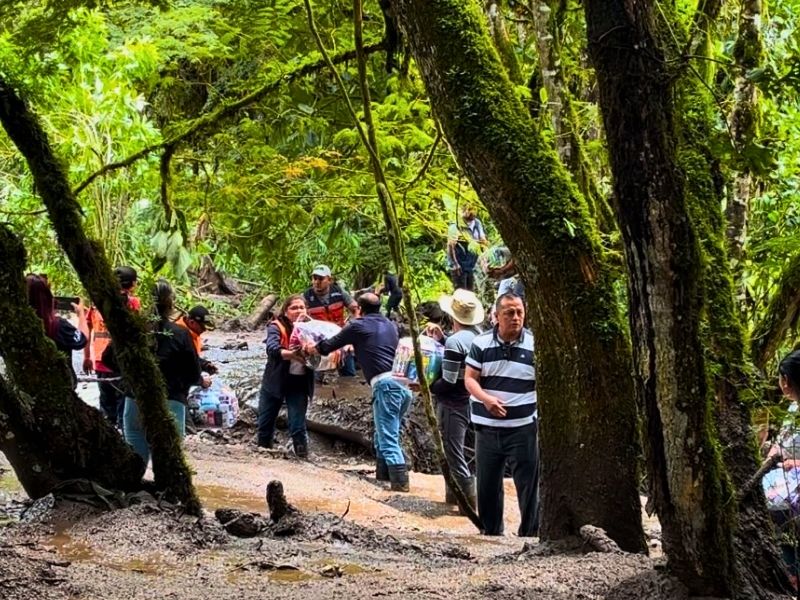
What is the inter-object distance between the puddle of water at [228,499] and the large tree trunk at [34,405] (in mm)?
1662

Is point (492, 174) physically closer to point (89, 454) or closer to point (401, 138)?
point (89, 454)

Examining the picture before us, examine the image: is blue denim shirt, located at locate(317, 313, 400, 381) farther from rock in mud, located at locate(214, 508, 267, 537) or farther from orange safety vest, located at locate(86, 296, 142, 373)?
rock in mud, located at locate(214, 508, 267, 537)

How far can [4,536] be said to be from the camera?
16.7 feet

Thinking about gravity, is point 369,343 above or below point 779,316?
below

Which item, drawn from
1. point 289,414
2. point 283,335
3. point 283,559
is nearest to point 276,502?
point 283,559

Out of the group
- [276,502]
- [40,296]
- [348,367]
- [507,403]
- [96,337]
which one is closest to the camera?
[276,502]

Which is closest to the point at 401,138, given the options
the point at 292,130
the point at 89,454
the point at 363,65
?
the point at 292,130

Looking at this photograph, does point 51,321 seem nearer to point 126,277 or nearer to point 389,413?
point 126,277

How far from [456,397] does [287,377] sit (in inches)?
98.8

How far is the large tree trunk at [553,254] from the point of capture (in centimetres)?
441

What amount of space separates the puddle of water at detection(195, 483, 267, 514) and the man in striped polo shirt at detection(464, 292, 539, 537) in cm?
196

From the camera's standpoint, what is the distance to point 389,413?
31.9ft

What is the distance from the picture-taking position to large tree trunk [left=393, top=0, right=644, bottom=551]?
441cm

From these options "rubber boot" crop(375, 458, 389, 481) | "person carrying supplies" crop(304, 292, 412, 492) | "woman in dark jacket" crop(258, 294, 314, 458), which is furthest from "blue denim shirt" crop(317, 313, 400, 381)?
"rubber boot" crop(375, 458, 389, 481)
